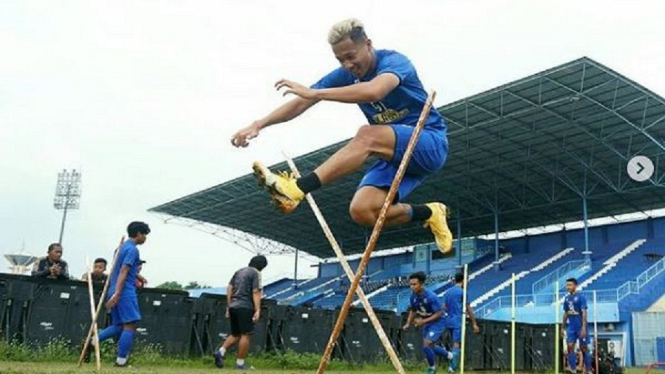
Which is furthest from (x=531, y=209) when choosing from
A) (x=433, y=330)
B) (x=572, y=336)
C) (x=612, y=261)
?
(x=433, y=330)

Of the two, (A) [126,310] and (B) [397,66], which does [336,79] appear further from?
(A) [126,310]

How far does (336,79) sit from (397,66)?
0.69 meters

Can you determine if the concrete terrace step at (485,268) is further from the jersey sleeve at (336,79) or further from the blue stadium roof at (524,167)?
Answer: the jersey sleeve at (336,79)

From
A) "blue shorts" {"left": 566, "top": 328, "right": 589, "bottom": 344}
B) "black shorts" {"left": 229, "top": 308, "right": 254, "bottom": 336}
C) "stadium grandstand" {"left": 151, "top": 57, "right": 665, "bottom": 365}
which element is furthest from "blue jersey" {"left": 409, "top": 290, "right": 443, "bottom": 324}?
"stadium grandstand" {"left": 151, "top": 57, "right": 665, "bottom": 365}

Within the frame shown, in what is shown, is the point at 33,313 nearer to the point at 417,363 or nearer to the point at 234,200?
the point at 417,363

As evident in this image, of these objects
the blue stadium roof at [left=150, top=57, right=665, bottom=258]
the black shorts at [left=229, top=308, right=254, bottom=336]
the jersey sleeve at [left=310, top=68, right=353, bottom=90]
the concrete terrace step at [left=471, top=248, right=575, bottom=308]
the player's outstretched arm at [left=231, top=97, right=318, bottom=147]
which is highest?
the blue stadium roof at [left=150, top=57, right=665, bottom=258]

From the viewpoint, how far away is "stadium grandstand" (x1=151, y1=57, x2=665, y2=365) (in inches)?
1054

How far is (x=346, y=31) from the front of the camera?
404 cm

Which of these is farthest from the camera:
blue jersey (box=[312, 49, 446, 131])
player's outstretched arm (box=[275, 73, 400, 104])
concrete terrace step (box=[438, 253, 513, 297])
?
concrete terrace step (box=[438, 253, 513, 297])

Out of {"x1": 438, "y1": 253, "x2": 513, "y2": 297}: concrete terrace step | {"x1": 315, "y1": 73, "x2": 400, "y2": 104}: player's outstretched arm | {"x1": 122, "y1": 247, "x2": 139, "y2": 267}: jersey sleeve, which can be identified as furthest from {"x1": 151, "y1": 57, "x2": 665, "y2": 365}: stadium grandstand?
{"x1": 315, "y1": 73, "x2": 400, "y2": 104}: player's outstretched arm

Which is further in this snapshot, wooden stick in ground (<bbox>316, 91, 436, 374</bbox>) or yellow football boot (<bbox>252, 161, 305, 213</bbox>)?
yellow football boot (<bbox>252, 161, 305, 213</bbox>)

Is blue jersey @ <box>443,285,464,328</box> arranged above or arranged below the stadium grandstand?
below

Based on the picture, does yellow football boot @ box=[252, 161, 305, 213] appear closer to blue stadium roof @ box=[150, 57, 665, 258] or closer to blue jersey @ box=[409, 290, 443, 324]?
blue jersey @ box=[409, 290, 443, 324]

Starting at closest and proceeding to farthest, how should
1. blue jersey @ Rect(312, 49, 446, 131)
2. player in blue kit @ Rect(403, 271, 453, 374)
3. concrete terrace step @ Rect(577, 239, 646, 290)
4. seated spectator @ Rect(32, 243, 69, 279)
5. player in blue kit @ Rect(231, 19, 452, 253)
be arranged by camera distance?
player in blue kit @ Rect(231, 19, 452, 253)
blue jersey @ Rect(312, 49, 446, 131)
seated spectator @ Rect(32, 243, 69, 279)
player in blue kit @ Rect(403, 271, 453, 374)
concrete terrace step @ Rect(577, 239, 646, 290)
